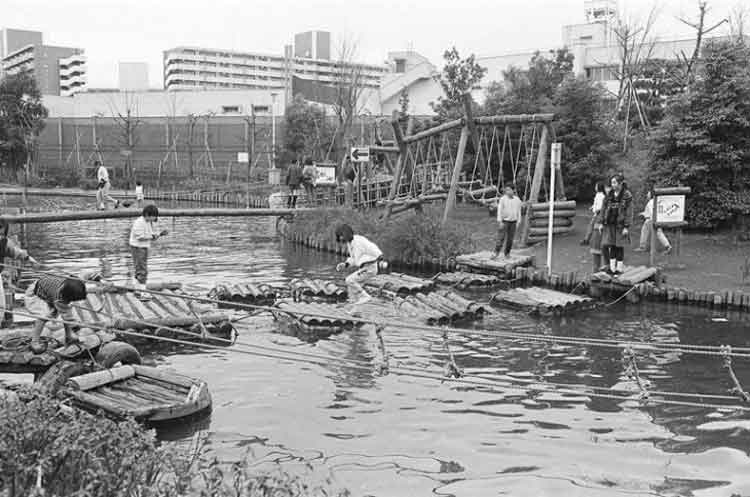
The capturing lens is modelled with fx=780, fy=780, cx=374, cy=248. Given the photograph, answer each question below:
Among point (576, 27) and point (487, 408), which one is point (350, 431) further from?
point (576, 27)

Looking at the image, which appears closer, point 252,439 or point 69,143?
point 252,439

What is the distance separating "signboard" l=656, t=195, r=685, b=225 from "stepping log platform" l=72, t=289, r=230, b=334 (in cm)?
1010

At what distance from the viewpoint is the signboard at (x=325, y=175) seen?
30.1 meters

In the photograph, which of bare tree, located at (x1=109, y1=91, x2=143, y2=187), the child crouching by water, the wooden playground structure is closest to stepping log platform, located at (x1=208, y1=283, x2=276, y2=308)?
the child crouching by water

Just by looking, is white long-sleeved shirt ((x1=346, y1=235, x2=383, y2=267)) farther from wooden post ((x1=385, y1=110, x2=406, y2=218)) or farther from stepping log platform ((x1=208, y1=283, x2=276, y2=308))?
wooden post ((x1=385, y1=110, x2=406, y2=218))

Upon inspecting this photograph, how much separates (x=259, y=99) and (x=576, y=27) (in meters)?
29.2

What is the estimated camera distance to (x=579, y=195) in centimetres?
2781

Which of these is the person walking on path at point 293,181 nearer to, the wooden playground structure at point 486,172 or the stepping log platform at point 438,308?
the wooden playground structure at point 486,172

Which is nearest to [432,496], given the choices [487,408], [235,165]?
[487,408]

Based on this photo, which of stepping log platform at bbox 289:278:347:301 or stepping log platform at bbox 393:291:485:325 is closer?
stepping log platform at bbox 393:291:485:325

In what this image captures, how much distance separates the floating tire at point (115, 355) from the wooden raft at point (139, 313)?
1.41 metres

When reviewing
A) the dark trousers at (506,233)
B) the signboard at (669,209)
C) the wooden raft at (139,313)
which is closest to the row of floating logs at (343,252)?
the dark trousers at (506,233)

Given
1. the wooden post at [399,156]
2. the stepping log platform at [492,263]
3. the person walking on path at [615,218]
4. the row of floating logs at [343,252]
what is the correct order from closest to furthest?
the person walking on path at [615,218]
the stepping log platform at [492,263]
the row of floating logs at [343,252]
the wooden post at [399,156]

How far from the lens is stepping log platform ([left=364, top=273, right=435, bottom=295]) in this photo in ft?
55.4
